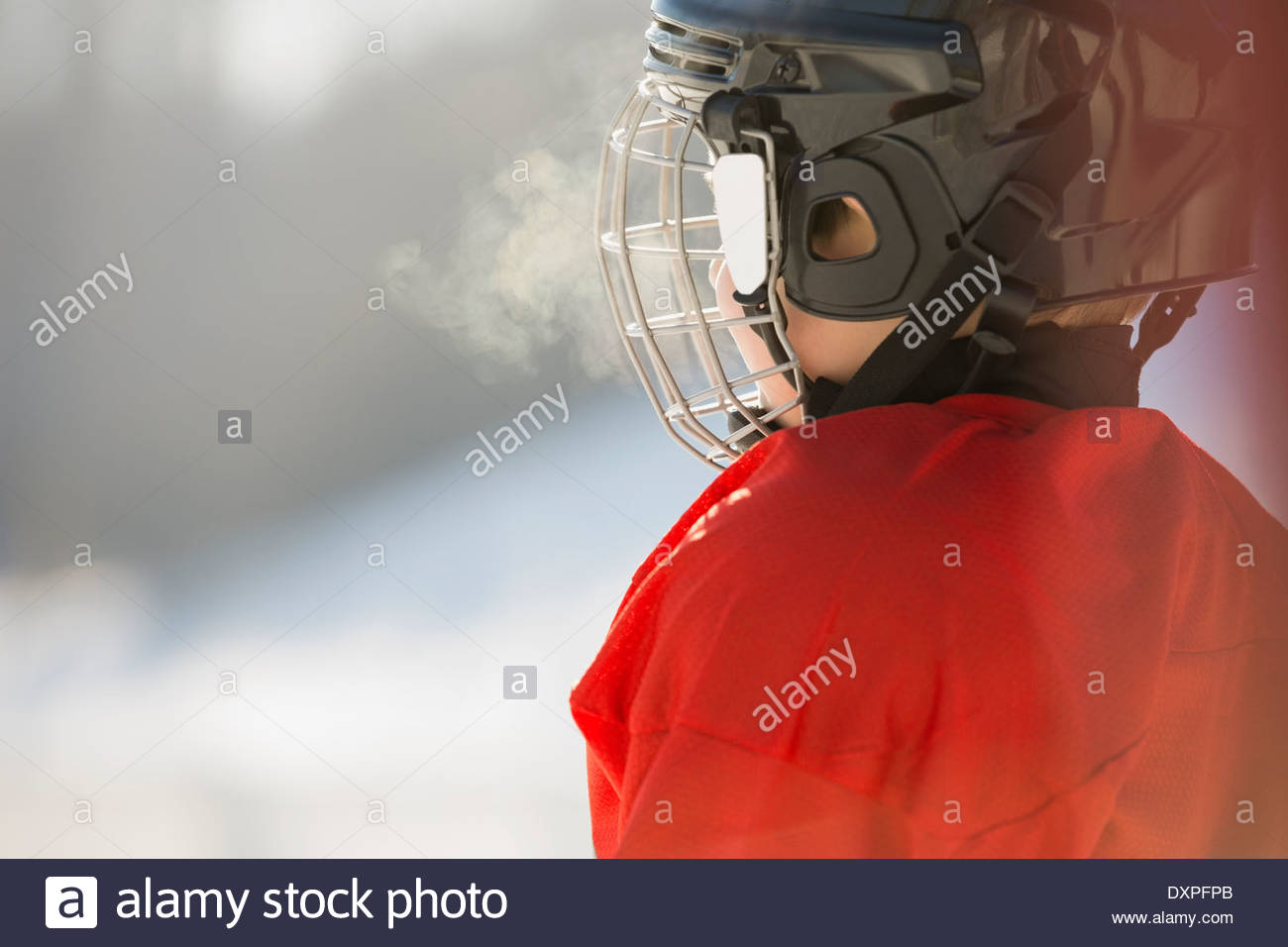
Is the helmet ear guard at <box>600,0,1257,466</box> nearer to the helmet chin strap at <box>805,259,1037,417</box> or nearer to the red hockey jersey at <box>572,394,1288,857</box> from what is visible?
the helmet chin strap at <box>805,259,1037,417</box>

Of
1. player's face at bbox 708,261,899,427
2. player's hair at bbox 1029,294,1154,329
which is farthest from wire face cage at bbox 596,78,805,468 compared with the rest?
player's hair at bbox 1029,294,1154,329

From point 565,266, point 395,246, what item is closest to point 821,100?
point 565,266

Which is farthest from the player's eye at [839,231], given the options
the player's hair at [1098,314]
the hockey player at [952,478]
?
the player's hair at [1098,314]

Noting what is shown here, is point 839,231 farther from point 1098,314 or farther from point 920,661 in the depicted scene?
point 920,661

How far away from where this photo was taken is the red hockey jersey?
64 centimetres

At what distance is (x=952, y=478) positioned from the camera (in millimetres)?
688

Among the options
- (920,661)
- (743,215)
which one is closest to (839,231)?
(743,215)

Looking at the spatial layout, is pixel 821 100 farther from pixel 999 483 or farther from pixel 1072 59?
pixel 999 483

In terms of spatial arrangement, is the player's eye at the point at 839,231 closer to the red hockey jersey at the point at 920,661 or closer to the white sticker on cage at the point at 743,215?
the white sticker on cage at the point at 743,215

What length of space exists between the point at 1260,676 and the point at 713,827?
0.36 metres

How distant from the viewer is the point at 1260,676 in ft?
2.52

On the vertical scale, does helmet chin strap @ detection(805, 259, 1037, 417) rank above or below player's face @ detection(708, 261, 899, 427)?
below

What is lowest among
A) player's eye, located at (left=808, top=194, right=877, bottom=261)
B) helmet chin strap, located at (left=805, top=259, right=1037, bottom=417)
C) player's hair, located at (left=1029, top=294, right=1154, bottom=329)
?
helmet chin strap, located at (left=805, top=259, right=1037, bottom=417)

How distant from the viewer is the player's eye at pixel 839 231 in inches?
32.5
